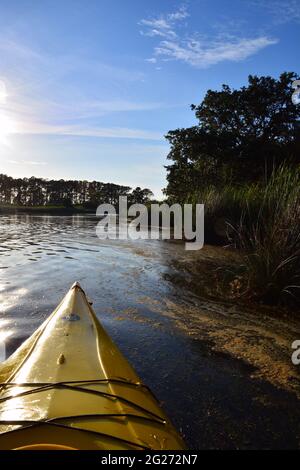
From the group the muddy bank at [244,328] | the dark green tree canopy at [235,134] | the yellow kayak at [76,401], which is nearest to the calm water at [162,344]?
the muddy bank at [244,328]

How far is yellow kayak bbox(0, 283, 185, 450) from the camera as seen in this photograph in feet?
7.48

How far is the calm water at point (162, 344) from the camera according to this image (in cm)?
338

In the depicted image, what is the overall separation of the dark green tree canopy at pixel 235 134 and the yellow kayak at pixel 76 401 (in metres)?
26.6

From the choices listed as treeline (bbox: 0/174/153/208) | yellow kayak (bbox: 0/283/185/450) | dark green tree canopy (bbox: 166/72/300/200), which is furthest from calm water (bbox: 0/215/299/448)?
treeline (bbox: 0/174/153/208)

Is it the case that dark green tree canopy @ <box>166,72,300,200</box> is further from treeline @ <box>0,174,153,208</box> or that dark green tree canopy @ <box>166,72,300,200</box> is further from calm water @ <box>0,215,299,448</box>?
treeline @ <box>0,174,153,208</box>

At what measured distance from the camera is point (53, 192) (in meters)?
104

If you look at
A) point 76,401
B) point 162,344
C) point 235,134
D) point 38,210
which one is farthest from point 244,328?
point 38,210

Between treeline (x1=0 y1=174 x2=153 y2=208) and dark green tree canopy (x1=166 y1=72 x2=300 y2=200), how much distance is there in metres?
59.1

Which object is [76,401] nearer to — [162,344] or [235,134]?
[162,344]

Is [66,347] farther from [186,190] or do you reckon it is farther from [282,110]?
[282,110]

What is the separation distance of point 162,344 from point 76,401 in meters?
2.66

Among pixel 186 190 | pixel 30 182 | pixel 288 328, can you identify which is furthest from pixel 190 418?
pixel 30 182
